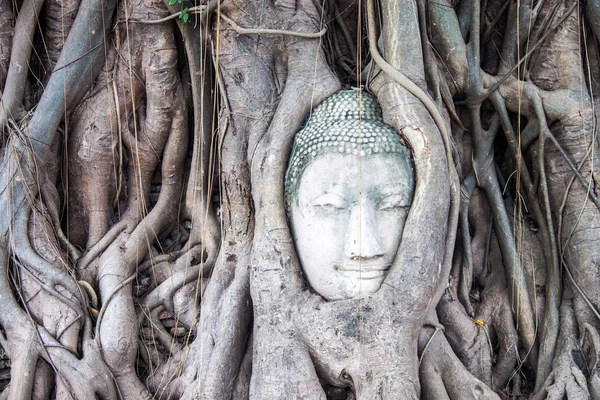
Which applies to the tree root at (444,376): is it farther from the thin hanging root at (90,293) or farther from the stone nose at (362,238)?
the thin hanging root at (90,293)

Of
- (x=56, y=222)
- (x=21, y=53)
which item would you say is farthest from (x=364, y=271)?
(x=21, y=53)

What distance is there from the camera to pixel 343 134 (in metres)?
2.86

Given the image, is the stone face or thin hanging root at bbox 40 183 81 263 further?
thin hanging root at bbox 40 183 81 263

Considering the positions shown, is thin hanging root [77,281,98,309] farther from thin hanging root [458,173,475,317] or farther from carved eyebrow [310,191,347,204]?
thin hanging root [458,173,475,317]

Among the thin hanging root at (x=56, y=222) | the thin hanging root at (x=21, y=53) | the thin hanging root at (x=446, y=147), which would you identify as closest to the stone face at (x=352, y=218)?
the thin hanging root at (x=446, y=147)

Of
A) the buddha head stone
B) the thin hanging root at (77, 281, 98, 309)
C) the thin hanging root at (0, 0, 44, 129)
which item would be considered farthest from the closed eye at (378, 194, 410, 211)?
the thin hanging root at (0, 0, 44, 129)

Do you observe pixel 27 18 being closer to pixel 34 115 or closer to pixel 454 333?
pixel 34 115

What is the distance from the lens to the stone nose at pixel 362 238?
271 cm

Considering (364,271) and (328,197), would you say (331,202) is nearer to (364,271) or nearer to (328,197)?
(328,197)

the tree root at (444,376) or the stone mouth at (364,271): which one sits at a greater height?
the stone mouth at (364,271)

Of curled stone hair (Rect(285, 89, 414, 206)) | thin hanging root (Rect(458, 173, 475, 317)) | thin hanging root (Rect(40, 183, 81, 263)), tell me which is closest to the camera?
curled stone hair (Rect(285, 89, 414, 206))

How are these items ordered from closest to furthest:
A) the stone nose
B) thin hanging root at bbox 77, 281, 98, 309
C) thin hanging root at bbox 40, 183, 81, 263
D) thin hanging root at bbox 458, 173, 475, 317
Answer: the stone nose, thin hanging root at bbox 458, 173, 475, 317, thin hanging root at bbox 77, 281, 98, 309, thin hanging root at bbox 40, 183, 81, 263

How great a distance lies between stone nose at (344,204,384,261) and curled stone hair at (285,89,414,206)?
0.26 meters

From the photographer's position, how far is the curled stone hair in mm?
2838
